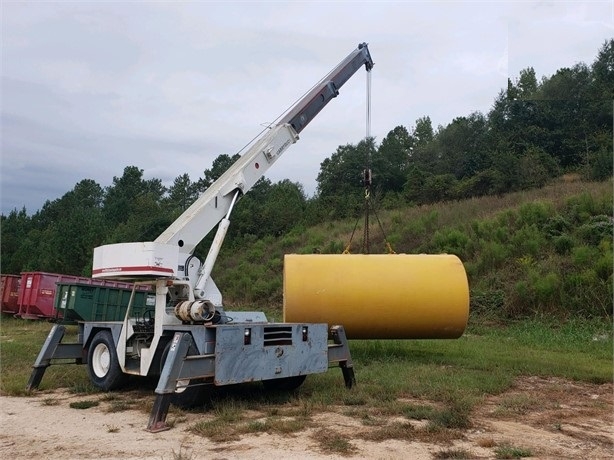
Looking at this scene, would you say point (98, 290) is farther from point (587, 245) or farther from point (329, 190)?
point (329, 190)

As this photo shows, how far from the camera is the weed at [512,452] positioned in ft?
16.9

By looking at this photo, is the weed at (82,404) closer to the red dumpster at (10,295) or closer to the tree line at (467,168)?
the red dumpster at (10,295)

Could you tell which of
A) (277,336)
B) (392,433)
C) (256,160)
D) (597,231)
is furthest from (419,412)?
(597,231)

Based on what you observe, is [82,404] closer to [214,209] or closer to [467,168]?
[214,209]

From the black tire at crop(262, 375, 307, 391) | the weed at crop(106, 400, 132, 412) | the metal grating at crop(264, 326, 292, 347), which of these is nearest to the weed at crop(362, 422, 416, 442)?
the metal grating at crop(264, 326, 292, 347)

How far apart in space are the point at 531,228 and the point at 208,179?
46270 mm

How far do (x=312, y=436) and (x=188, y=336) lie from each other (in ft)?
6.60

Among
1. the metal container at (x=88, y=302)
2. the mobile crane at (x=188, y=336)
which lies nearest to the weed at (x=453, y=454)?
the mobile crane at (x=188, y=336)

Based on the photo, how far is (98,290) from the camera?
58.5 feet

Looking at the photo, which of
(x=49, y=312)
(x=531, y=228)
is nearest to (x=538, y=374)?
(x=531, y=228)

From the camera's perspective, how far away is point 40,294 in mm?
20344

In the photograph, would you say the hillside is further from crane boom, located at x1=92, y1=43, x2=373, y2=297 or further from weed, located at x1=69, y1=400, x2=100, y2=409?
weed, located at x1=69, y1=400, x2=100, y2=409

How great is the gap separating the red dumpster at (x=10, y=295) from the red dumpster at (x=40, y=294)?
6.43ft

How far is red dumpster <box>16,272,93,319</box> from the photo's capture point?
2034 centimetres
